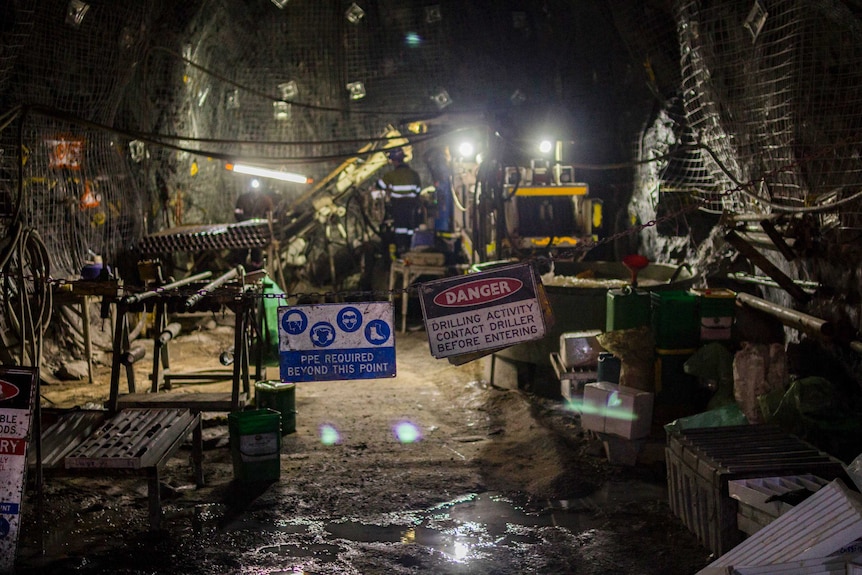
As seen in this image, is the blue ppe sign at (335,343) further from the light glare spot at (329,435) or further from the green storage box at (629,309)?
the green storage box at (629,309)

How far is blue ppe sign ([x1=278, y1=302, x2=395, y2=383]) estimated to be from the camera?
7.18 meters

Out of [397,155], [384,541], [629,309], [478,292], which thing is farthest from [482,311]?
[397,155]

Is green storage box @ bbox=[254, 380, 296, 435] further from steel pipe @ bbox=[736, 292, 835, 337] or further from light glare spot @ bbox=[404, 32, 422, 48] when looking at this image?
light glare spot @ bbox=[404, 32, 422, 48]

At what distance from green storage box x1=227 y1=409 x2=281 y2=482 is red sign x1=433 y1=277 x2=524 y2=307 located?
9.33 ft

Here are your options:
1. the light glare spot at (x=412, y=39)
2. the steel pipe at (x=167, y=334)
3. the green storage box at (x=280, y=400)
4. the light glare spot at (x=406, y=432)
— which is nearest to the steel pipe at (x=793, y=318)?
the light glare spot at (x=406, y=432)

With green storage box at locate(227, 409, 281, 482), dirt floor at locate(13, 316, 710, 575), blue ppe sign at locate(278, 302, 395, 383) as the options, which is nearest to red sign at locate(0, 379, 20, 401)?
dirt floor at locate(13, 316, 710, 575)

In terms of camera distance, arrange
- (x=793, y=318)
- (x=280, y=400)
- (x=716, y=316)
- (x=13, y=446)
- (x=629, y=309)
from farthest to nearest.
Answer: (x=280, y=400)
(x=629, y=309)
(x=716, y=316)
(x=793, y=318)
(x=13, y=446)

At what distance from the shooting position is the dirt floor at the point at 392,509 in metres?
6.45

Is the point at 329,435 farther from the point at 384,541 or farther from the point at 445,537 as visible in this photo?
the point at 445,537

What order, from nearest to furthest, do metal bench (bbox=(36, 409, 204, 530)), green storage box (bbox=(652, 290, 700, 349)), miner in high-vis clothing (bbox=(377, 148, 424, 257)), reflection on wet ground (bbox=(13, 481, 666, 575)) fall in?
1. reflection on wet ground (bbox=(13, 481, 666, 575))
2. metal bench (bbox=(36, 409, 204, 530))
3. green storage box (bbox=(652, 290, 700, 349))
4. miner in high-vis clothing (bbox=(377, 148, 424, 257))

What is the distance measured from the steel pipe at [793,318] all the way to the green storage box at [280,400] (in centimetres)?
616

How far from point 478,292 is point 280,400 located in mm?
4522

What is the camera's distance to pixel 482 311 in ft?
22.4

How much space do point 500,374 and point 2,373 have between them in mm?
8157
